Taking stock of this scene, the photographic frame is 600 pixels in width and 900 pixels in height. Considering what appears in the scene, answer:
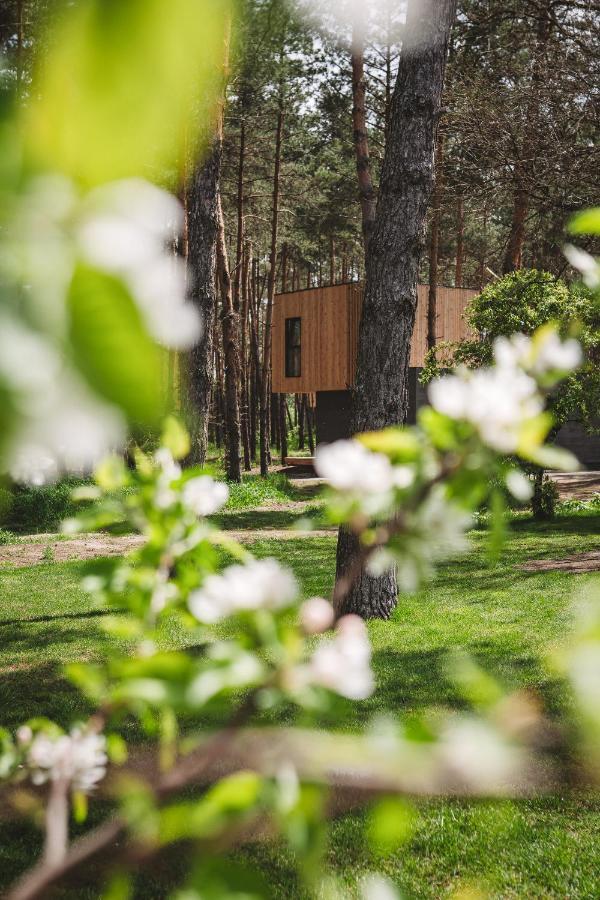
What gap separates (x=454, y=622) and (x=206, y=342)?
373 cm

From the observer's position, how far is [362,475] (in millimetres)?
539

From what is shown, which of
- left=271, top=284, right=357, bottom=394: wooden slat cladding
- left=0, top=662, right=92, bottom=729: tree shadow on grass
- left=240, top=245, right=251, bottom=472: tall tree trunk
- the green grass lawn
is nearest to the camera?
the green grass lawn

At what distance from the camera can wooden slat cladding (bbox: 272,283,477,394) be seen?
71.6 feet

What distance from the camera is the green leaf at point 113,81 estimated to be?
0.19m

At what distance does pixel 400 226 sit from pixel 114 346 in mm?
6388

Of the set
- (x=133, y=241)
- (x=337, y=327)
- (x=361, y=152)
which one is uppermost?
(x=361, y=152)

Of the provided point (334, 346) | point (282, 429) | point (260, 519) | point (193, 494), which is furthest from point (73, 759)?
point (282, 429)

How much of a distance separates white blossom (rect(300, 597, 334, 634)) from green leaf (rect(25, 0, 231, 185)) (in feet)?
1.02

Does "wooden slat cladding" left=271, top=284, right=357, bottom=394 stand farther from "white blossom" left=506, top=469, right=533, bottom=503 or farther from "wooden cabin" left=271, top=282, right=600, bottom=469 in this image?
"white blossom" left=506, top=469, right=533, bottom=503

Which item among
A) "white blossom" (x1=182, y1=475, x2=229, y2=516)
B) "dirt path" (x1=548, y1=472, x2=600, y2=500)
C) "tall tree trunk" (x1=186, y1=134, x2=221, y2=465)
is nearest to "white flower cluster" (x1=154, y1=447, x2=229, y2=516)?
"white blossom" (x1=182, y1=475, x2=229, y2=516)

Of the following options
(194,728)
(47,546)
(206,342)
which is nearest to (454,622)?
(194,728)

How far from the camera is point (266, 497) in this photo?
57.3 feet

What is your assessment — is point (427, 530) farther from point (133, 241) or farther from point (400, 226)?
point (400, 226)

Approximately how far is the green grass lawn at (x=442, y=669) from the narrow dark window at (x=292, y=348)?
11867 mm
